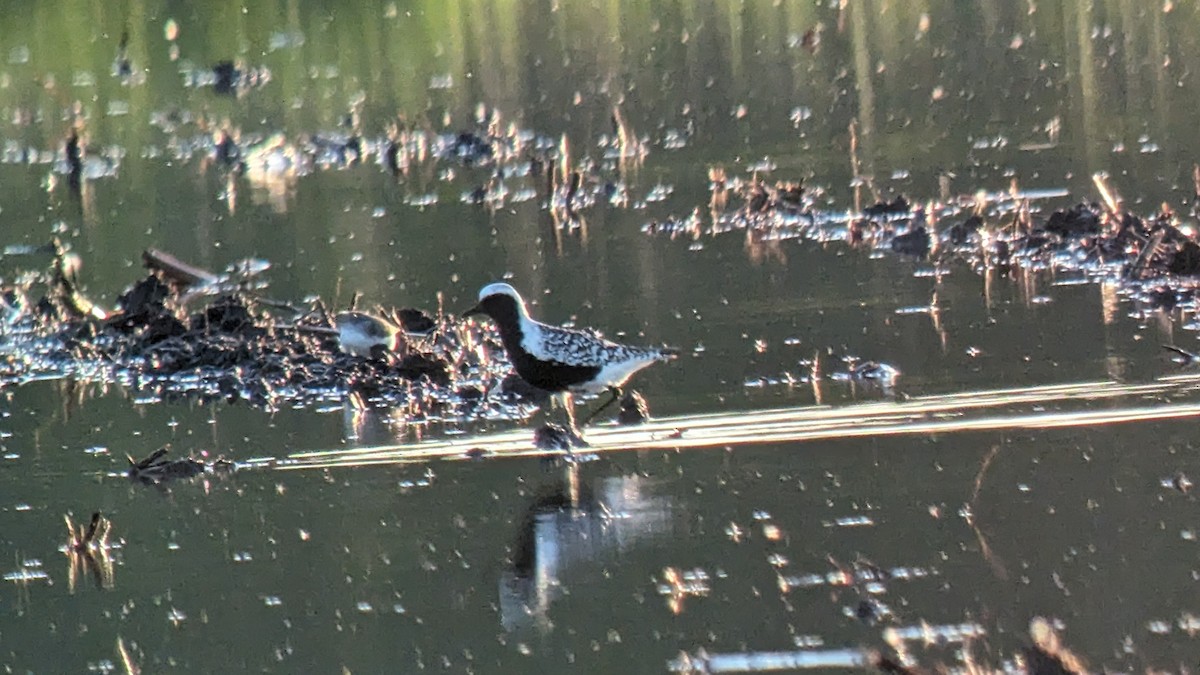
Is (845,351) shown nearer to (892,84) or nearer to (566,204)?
(566,204)

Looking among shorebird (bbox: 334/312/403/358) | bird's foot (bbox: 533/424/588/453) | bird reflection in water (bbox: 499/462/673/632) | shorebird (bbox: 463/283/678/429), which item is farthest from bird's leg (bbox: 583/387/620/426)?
shorebird (bbox: 334/312/403/358)

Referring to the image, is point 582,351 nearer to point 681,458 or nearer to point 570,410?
point 570,410

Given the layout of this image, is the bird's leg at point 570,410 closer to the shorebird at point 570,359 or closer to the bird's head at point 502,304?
the shorebird at point 570,359

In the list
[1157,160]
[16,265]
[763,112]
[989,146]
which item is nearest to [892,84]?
[763,112]

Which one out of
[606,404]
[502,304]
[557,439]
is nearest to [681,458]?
[557,439]

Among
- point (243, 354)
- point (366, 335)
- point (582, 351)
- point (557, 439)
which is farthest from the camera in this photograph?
point (243, 354)

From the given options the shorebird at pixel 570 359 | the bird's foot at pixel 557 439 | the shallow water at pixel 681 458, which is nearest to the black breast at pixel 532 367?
the shorebird at pixel 570 359
